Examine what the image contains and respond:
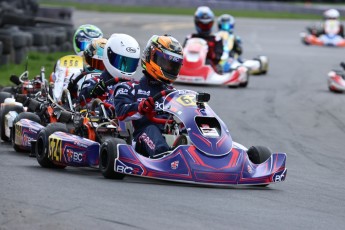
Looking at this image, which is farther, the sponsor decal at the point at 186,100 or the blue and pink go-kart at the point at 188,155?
the sponsor decal at the point at 186,100

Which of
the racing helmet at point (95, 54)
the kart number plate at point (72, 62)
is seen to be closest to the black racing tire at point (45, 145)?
the racing helmet at point (95, 54)

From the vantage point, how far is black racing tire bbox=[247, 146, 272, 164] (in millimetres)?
8570

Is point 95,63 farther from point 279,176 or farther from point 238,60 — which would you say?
point 238,60

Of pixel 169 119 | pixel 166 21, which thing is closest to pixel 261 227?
pixel 169 119

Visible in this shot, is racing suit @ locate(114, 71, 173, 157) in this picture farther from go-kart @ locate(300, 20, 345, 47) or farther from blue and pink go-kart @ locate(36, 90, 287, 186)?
go-kart @ locate(300, 20, 345, 47)

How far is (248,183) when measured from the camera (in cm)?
824

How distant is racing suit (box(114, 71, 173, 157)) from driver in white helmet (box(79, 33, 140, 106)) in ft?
2.72

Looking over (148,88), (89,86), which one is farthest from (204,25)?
(148,88)

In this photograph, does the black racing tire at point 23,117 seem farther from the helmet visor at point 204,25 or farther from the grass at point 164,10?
the grass at point 164,10

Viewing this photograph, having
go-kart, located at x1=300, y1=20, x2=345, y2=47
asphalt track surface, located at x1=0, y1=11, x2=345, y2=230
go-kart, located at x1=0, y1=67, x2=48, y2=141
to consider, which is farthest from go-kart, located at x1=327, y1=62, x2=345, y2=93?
go-kart, located at x1=300, y1=20, x2=345, y2=47

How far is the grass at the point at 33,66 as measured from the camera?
1665cm

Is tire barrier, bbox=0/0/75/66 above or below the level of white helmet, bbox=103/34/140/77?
below

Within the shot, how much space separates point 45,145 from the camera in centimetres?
901

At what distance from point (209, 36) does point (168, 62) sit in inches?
433
